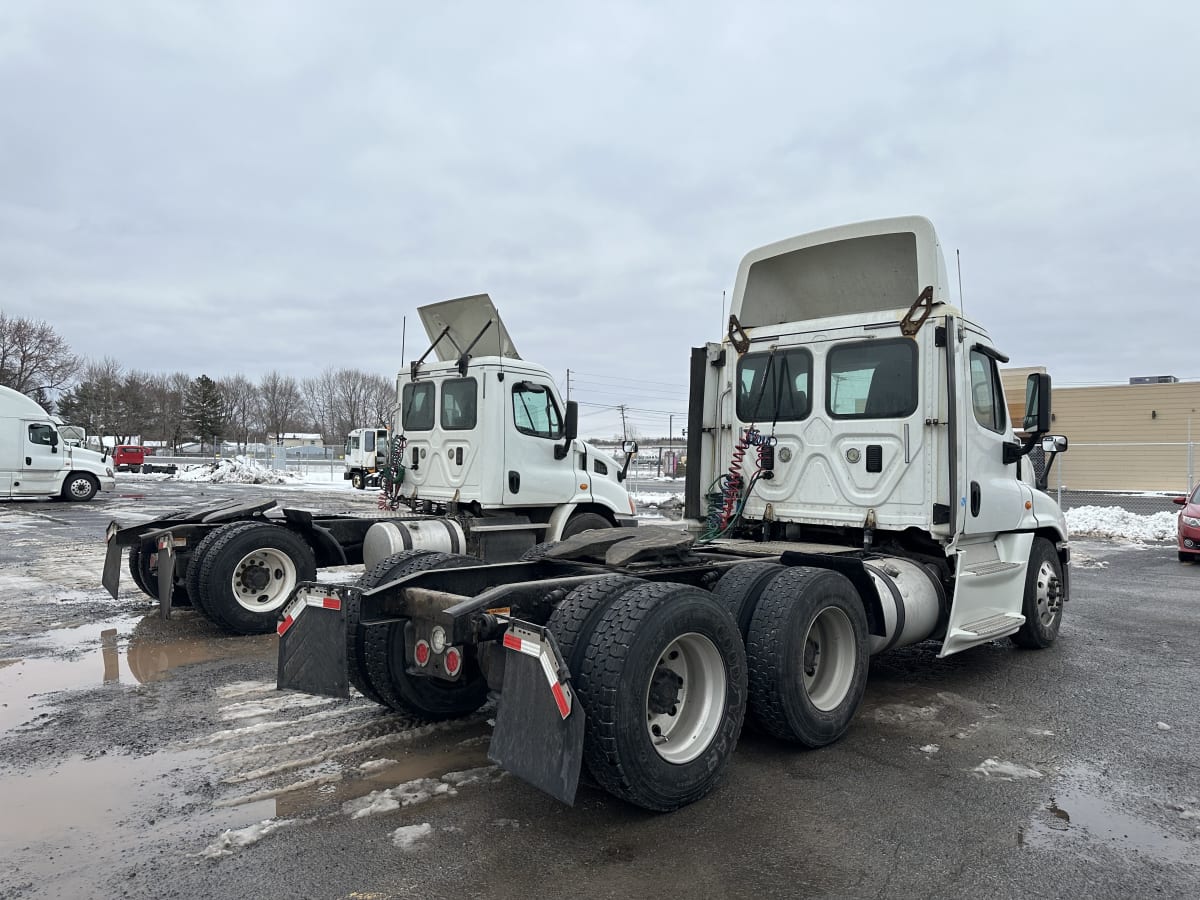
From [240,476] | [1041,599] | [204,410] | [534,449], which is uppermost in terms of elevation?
[204,410]

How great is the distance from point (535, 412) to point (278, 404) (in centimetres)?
8919

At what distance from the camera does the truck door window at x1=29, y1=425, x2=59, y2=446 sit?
23.2 m

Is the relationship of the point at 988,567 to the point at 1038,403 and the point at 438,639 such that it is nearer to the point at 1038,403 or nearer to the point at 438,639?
the point at 1038,403

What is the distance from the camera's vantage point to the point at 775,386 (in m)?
6.75

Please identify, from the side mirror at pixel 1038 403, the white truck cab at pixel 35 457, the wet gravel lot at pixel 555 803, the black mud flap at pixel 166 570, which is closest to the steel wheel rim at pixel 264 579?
the black mud flap at pixel 166 570

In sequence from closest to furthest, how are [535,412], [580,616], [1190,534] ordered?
[580,616], [535,412], [1190,534]

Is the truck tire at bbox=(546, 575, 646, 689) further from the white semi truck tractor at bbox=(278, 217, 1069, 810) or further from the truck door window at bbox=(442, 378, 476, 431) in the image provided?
the truck door window at bbox=(442, 378, 476, 431)

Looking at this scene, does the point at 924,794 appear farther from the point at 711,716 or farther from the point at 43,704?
the point at 43,704

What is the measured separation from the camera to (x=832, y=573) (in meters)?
4.84

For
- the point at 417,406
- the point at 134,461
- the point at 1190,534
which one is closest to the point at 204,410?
the point at 134,461

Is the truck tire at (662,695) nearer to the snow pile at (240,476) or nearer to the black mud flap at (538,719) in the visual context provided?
the black mud flap at (538,719)

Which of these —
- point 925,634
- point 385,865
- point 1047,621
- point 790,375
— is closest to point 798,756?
point 925,634

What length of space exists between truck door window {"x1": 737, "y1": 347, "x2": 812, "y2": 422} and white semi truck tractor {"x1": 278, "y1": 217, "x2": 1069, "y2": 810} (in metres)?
0.02

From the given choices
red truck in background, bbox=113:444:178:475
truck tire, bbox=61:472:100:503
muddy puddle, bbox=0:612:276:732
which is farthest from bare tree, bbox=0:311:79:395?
muddy puddle, bbox=0:612:276:732
